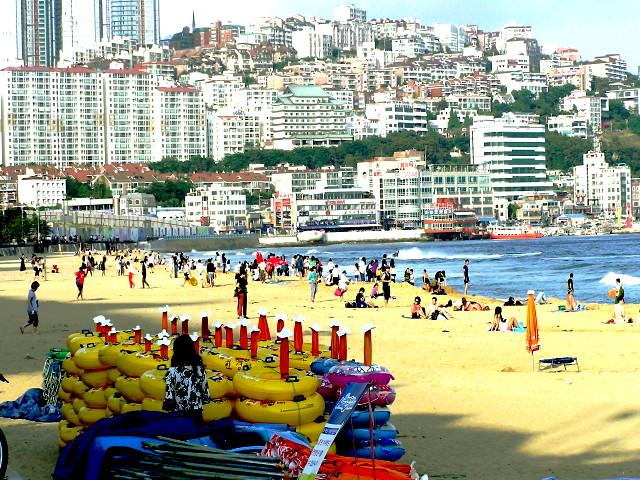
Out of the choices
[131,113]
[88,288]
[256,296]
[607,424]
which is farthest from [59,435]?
[131,113]

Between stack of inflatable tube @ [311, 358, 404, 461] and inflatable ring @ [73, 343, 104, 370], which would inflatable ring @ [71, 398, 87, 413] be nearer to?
inflatable ring @ [73, 343, 104, 370]

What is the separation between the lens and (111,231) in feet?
390

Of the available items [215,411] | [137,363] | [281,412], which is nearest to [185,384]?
[215,411]

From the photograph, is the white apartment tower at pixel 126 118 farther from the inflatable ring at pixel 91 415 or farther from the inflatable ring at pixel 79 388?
the inflatable ring at pixel 91 415

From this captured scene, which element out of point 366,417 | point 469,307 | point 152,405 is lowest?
point 469,307

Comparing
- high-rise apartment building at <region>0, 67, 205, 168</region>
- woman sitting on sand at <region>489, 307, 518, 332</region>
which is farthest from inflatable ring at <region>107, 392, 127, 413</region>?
high-rise apartment building at <region>0, 67, 205, 168</region>

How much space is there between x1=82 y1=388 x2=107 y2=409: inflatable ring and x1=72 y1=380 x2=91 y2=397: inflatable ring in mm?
213

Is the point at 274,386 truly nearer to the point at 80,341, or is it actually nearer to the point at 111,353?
the point at 111,353

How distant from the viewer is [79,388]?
11594mm

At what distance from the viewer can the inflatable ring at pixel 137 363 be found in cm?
1078

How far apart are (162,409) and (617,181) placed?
17751cm

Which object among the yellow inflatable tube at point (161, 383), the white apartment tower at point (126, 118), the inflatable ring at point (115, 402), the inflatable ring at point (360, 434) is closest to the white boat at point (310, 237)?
the white apartment tower at point (126, 118)

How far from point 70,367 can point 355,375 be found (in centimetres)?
305

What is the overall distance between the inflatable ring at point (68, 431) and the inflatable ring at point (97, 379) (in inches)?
15.2
